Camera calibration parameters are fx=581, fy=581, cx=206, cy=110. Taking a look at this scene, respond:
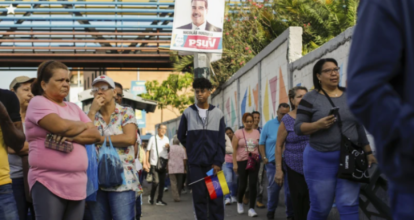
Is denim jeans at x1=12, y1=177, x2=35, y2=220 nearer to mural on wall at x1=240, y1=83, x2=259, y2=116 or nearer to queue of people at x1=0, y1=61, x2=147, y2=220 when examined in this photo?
queue of people at x1=0, y1=61, x2=147, y2=220

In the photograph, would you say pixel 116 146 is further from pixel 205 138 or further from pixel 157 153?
pixel 157 153

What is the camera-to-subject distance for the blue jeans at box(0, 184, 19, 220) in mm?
4410

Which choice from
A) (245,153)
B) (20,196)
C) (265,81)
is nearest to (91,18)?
(265,81)

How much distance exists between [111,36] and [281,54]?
17568 millimetres

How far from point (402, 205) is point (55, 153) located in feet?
9.98

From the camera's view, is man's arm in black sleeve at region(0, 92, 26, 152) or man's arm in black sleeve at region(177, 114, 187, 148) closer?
man's arm in black sleeve at region(0, 92, 26, 152)

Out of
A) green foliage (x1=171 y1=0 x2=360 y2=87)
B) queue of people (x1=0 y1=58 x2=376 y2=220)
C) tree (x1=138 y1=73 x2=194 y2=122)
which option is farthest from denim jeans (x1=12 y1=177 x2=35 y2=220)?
tree (x1=138 y1=73 x2=194 y2=122)

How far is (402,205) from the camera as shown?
→ 165 centimetres

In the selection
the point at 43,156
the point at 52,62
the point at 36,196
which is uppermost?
the point at 52,62

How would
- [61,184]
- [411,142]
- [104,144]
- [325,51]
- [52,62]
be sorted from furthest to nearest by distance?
[325,51], [104,144], [52,62], [61,184], [411,142]

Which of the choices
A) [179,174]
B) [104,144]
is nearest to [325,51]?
[104,144]

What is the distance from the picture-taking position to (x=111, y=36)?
28312 mm

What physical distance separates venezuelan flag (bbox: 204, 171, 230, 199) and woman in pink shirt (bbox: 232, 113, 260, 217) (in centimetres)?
364

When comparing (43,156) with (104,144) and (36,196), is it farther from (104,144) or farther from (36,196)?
(104,144)
